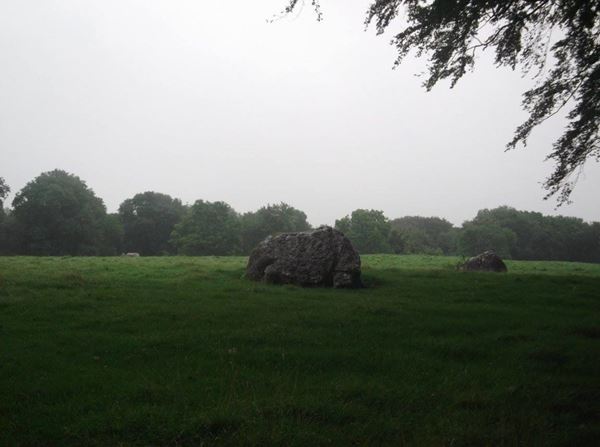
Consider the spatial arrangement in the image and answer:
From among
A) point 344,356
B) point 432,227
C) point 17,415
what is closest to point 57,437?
point 17,415

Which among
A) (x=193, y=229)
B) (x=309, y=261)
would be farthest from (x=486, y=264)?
(x=193, y=229)

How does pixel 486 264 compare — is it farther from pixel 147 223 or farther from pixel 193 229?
pixel 147 223

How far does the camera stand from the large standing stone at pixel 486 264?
2848 cm

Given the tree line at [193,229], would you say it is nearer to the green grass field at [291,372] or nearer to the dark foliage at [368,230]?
the dark foliage at [368,230]

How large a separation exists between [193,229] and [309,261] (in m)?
64.4

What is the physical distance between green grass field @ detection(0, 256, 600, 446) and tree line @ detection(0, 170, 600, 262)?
6109 centimetres

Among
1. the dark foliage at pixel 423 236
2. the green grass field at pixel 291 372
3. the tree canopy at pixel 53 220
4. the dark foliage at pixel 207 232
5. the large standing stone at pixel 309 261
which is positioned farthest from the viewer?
the dark foliage at pixel 423 236

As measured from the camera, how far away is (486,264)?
94.1 ft

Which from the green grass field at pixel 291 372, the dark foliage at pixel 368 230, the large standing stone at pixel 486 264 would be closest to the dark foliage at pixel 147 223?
the dark foliage at pixel 368 230

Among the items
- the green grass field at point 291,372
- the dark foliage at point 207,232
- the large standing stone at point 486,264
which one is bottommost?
the green grass field at point 291,372

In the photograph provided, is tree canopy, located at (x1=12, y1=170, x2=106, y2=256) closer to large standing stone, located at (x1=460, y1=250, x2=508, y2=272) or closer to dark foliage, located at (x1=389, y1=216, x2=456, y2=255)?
large standing stone, located at (x1=460, y1=250, x2=508, y2=272)

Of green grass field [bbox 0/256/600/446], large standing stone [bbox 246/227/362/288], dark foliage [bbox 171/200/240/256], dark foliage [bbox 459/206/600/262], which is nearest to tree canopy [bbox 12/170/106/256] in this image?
dark foliage [bbox 171/200/240/256]

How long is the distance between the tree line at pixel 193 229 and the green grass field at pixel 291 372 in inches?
2405

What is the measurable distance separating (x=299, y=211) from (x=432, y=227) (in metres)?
60.8
